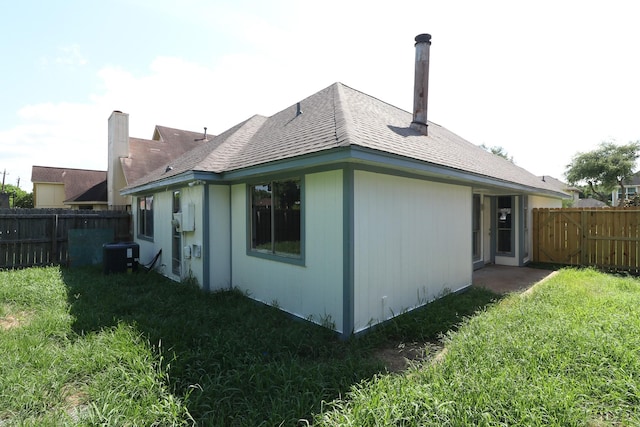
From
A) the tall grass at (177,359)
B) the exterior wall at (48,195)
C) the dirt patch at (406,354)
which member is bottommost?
the dirt patch at (406,354)

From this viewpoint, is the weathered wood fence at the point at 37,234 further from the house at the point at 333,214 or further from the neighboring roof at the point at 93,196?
the neighboring roof at the point at 93,196

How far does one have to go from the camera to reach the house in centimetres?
439

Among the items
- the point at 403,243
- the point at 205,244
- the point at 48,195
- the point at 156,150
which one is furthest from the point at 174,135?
the point at 403,243

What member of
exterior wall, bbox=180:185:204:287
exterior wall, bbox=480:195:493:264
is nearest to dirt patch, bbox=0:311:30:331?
exterior wall, bbox=180:185:204:287

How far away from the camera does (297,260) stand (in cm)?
507

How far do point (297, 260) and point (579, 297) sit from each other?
5.07m

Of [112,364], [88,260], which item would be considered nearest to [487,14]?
[112,364]

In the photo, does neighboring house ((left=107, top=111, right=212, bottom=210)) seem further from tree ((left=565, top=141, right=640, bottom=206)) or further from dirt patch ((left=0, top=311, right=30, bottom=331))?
tree ((left=565, top=141, right=640, bottom=206))

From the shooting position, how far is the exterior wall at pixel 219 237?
6471mm

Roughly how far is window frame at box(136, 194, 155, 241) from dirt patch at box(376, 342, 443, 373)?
7888 millimetres

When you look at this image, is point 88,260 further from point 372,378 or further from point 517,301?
point 517,301

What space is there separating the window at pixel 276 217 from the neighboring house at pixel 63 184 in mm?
18610

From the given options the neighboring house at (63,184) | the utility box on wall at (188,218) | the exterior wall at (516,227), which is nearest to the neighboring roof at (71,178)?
the neighboring house at (63,184)

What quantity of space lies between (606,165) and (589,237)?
2523 centimetres
